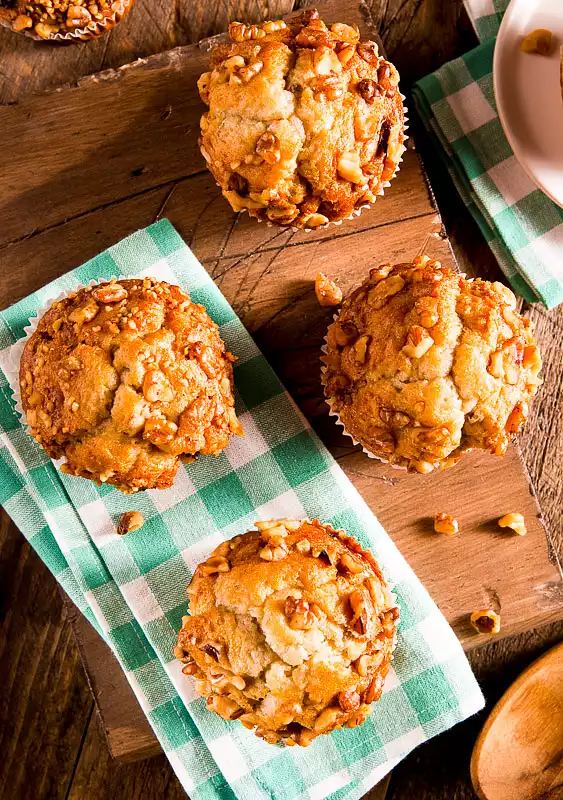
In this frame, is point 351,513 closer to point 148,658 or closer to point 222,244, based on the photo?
point 148,658

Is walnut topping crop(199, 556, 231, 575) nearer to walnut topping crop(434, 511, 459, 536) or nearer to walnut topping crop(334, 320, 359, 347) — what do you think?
walnut topping crop(334, 320, 359, 347)

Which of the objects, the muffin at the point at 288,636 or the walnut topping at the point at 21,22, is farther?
the walnut topping at the point at 21,22

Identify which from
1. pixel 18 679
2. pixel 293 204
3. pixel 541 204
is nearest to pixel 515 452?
pixel 541 204

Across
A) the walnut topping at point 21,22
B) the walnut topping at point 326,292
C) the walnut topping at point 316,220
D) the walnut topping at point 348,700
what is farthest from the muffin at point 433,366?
the walnut topping at point 21,22

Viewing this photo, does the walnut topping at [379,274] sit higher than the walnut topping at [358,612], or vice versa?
the walnut topping at [379,274]

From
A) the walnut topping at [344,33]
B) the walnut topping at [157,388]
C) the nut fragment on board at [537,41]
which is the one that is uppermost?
the walnut topping at [344,33]

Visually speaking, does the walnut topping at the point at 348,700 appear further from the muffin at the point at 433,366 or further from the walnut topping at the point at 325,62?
the walnut topping at the point at 325,62
